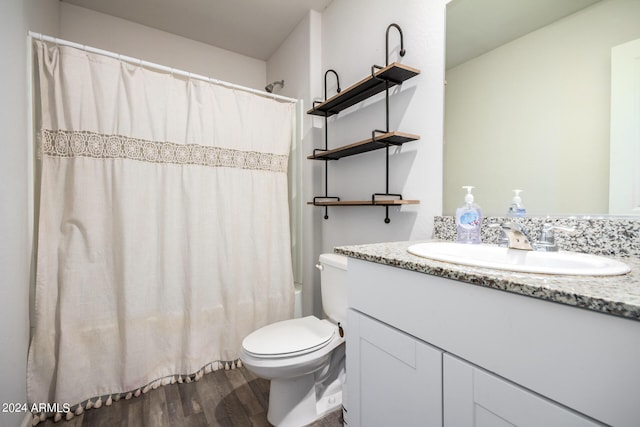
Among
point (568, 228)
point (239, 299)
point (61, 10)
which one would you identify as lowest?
point (239, 299)

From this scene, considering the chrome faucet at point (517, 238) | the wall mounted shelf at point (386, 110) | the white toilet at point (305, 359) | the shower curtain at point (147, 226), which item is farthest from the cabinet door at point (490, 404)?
the shower curtain at point (147, 226)

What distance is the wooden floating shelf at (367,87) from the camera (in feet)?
4.37

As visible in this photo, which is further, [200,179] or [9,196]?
[200,179]

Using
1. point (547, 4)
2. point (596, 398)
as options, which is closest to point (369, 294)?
point (596, 398)

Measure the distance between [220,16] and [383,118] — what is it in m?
1.58

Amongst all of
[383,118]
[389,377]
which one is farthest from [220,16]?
[389,377]

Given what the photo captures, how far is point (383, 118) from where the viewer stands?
159cm

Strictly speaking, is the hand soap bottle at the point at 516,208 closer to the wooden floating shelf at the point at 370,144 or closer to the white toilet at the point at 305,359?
the wooden floating shelf at the point at 370,144

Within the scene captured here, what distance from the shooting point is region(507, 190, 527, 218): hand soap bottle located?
3.35 feet

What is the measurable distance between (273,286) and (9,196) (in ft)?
4.60

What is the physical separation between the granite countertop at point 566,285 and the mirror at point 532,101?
0.33m

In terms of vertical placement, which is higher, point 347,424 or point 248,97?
point 248,97

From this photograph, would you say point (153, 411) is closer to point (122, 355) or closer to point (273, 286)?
point (122, 355)

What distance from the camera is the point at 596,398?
48 cm
